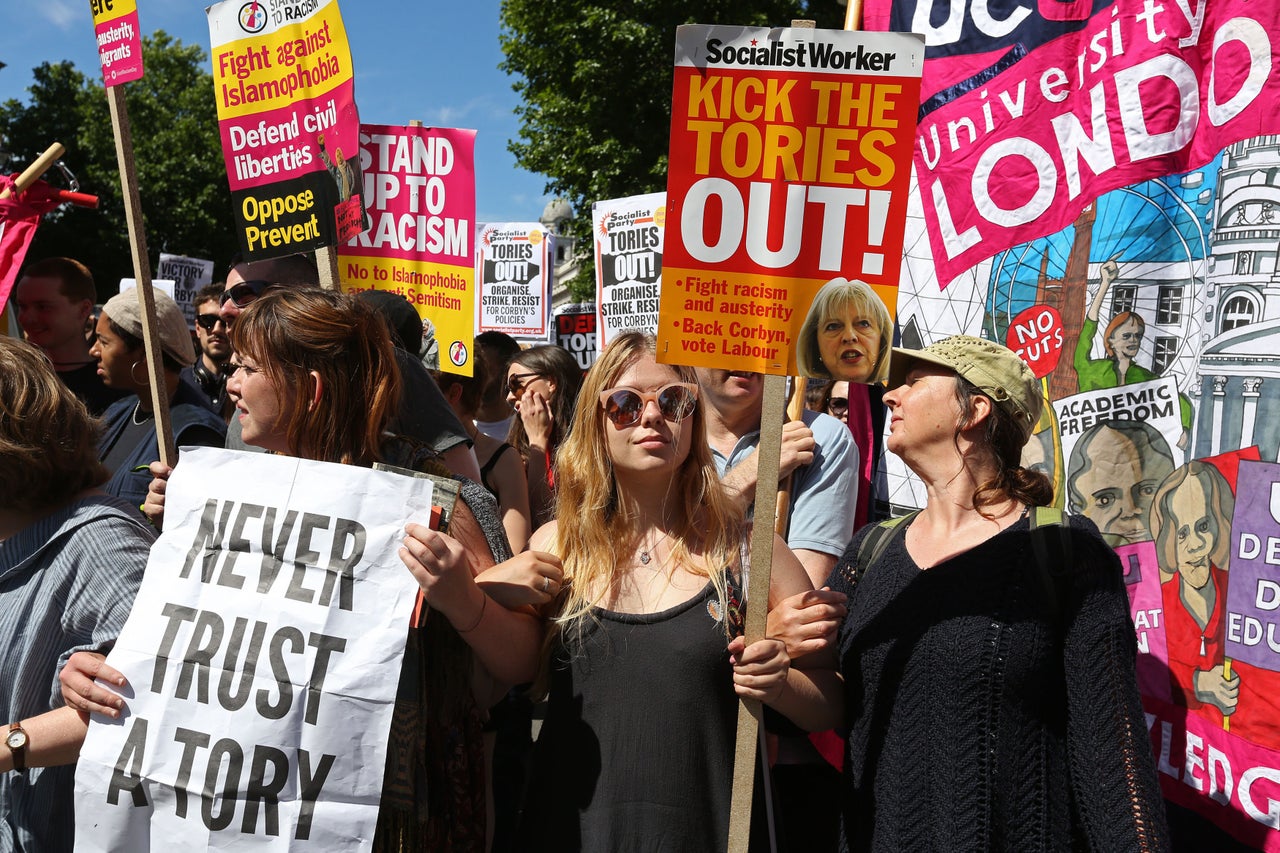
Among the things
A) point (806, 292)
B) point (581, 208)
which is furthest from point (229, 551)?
point (581, 208)

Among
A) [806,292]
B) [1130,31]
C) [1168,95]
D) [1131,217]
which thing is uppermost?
[1130,31]

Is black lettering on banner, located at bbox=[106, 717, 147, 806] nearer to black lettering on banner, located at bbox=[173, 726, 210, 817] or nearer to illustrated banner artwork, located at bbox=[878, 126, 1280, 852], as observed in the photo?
black lettering on banner, located at bbox=[173, 726, 210, 817]

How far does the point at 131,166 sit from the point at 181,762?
1.71 metres

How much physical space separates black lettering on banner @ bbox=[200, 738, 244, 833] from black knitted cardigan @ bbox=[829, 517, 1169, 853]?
1.33 meters

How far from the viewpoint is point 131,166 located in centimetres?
294

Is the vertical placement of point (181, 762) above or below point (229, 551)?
below

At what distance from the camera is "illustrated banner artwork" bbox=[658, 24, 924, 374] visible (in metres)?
2.18

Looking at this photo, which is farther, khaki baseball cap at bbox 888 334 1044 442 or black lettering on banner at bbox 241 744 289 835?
khaki baseball cap at bbox 888 334 1044 442

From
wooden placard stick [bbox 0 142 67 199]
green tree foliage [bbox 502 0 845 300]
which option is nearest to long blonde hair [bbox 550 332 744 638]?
wooden placard stick [bbox 0 142 67 199]

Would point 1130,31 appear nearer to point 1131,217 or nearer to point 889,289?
point 1131,217

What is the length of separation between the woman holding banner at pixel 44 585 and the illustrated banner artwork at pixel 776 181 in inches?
51.5

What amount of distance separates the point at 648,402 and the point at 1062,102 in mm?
1652

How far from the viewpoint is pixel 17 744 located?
7.02 feet

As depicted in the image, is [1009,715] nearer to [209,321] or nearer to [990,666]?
[990,666]
